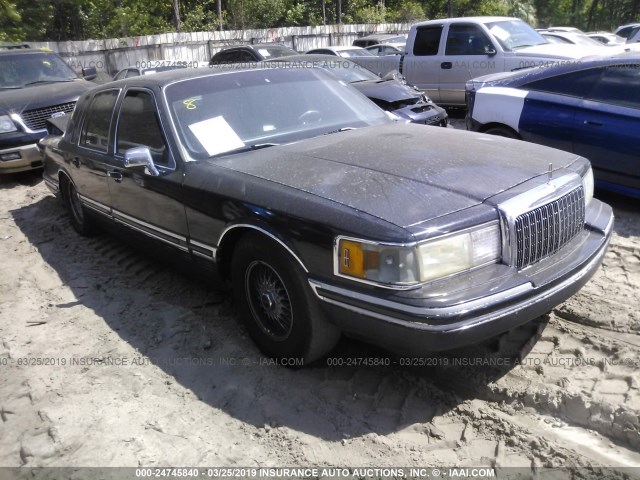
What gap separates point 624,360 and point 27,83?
959 centimetres

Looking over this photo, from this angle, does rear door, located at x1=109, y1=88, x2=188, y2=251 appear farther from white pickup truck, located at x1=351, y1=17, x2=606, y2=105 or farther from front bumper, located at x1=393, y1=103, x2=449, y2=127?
white pickup truck, located at x1=351, y1=17, x2=606, y2=105

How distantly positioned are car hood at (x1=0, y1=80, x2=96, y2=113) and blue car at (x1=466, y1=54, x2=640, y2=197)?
6.18 m

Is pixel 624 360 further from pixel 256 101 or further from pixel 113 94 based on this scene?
pixel 113 94

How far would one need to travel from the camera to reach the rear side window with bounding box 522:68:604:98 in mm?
5742

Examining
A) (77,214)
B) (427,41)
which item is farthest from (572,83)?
(427,41)

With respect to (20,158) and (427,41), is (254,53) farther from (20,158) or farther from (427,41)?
(20,158)

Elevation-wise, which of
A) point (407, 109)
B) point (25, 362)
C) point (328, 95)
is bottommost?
point (25, 362)

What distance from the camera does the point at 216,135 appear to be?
12.9 feet

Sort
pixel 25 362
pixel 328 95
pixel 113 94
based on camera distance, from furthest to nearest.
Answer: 1. pixel 113 94
2. pixel 328 95
3. pixel 25 362

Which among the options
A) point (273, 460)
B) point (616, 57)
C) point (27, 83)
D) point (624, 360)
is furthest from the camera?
point (27, 83)

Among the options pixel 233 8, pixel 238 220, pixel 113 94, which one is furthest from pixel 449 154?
pixel 233 8

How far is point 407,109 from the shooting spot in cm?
845

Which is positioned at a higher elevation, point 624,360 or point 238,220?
point 238,220

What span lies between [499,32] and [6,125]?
810 centimetres
